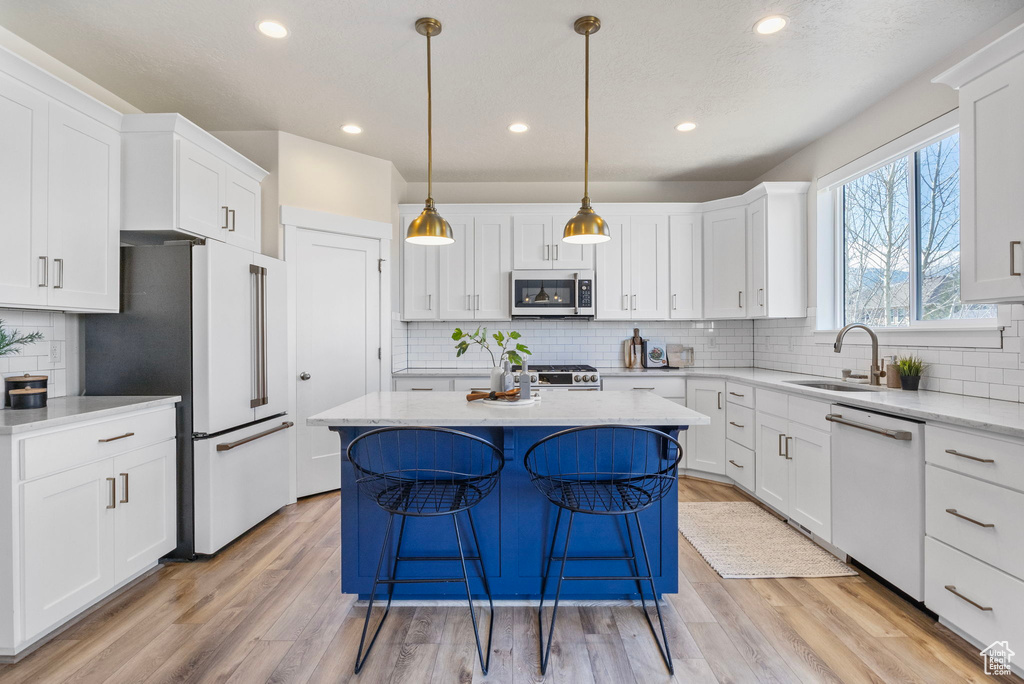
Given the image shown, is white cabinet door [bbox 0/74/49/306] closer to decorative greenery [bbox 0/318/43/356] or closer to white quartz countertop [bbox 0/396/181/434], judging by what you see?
decorative greenery [bbox 0/318/43/356]

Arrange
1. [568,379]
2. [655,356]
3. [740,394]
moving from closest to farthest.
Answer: [740,394] → [568,379] → [655,356]

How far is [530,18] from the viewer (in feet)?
7.93

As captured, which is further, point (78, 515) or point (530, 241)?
point (530, 241)

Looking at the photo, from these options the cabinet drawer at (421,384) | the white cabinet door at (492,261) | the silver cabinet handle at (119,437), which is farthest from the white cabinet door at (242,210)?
the white cabinet door at (492,261)

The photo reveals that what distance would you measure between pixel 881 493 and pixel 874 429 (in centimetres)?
29

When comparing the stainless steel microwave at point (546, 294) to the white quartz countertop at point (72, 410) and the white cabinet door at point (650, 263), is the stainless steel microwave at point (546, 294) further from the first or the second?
the white quartz countertop at point (72, 410)

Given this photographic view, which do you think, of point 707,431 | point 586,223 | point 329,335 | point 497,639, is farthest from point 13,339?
point 707,431

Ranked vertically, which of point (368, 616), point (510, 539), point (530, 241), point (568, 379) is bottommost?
point (368, 616)

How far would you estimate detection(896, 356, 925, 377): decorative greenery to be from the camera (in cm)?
284

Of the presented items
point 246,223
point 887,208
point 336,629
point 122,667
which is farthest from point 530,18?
point 122,667

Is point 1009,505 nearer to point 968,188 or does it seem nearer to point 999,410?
point 999,410

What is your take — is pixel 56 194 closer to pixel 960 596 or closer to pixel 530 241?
pixel 530 241

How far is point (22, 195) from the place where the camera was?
2.20 m

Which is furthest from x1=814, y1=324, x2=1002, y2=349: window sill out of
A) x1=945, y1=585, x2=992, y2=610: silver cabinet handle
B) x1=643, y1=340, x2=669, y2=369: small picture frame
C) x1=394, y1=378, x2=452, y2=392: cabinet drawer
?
x1=394, y1=378, x2=452, y2=392: cabinet drawer
